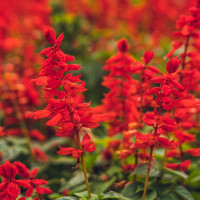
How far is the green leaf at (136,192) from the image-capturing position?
1.01 m

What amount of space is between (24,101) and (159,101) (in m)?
1.13

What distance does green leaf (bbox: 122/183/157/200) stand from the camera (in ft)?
3.31

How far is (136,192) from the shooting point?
1.03 meters

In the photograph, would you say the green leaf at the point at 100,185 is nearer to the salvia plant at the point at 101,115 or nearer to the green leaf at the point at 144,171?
the salvia plant at the point at 101,115

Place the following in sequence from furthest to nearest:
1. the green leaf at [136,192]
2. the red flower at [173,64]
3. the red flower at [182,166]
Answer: the red flower at [182,166], the green leaf at [136,192], the red flower at [173,64]

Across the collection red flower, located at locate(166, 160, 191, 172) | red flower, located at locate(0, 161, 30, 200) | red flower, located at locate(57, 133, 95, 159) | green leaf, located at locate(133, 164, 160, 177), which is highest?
red flower, located at locate(57, 133, 95, 159)

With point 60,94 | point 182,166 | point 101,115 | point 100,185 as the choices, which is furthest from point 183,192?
point 60,94

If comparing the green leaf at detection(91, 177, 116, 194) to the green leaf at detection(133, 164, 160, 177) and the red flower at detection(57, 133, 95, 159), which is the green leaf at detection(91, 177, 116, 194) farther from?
the red flower at detection(57, 133, 95, 159)

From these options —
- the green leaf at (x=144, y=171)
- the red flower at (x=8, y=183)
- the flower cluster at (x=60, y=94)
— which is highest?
the flower cluster at (x=60, y=94)

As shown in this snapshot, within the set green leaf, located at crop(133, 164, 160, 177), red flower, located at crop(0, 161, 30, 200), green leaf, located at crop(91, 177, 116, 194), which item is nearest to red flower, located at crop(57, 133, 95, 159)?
red flower, located at crop(0, 161, 30, 200)

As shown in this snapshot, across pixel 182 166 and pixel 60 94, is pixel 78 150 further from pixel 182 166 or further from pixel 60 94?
pixel 182 166

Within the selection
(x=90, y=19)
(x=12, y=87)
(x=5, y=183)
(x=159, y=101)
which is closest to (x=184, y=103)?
(x=159, y=101)

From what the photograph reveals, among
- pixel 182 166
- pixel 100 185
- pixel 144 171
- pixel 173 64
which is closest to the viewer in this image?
pixel 173 64

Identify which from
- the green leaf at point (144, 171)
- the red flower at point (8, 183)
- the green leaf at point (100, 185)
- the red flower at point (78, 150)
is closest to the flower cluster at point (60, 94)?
the red flower at point (78, 150)
